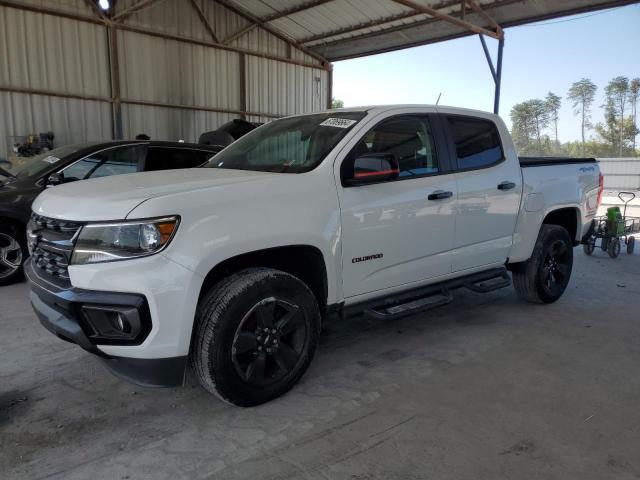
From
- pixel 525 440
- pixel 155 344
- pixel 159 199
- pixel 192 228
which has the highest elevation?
pixel 159 199

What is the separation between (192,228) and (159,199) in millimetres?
215

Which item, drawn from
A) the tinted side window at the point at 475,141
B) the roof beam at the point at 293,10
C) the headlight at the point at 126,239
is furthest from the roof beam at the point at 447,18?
the headlight at the point at 126,239

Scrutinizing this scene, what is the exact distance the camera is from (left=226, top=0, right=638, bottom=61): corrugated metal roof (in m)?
11.4

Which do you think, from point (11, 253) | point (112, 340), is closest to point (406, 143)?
point (112, 340)

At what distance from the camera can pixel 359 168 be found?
3.14 metres

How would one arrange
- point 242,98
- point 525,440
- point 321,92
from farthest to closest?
point 321,92, point 242,98, point 525,440

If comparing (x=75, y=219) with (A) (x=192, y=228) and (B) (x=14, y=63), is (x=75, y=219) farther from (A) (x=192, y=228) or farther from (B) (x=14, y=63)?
(B) (x=14, y=63)

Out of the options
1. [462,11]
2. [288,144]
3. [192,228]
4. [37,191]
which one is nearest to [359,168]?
[288,144]

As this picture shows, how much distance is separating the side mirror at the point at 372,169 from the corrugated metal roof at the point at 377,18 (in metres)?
9.90

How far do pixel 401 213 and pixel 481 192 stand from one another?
3.33 feet

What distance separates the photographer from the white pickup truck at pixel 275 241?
2.42 meters

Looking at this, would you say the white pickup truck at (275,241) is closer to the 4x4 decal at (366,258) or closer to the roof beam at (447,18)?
the 4x4 decal at (366,258)

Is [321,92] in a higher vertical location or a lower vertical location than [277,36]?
lower

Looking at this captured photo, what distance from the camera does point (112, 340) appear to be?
2.46 meters
